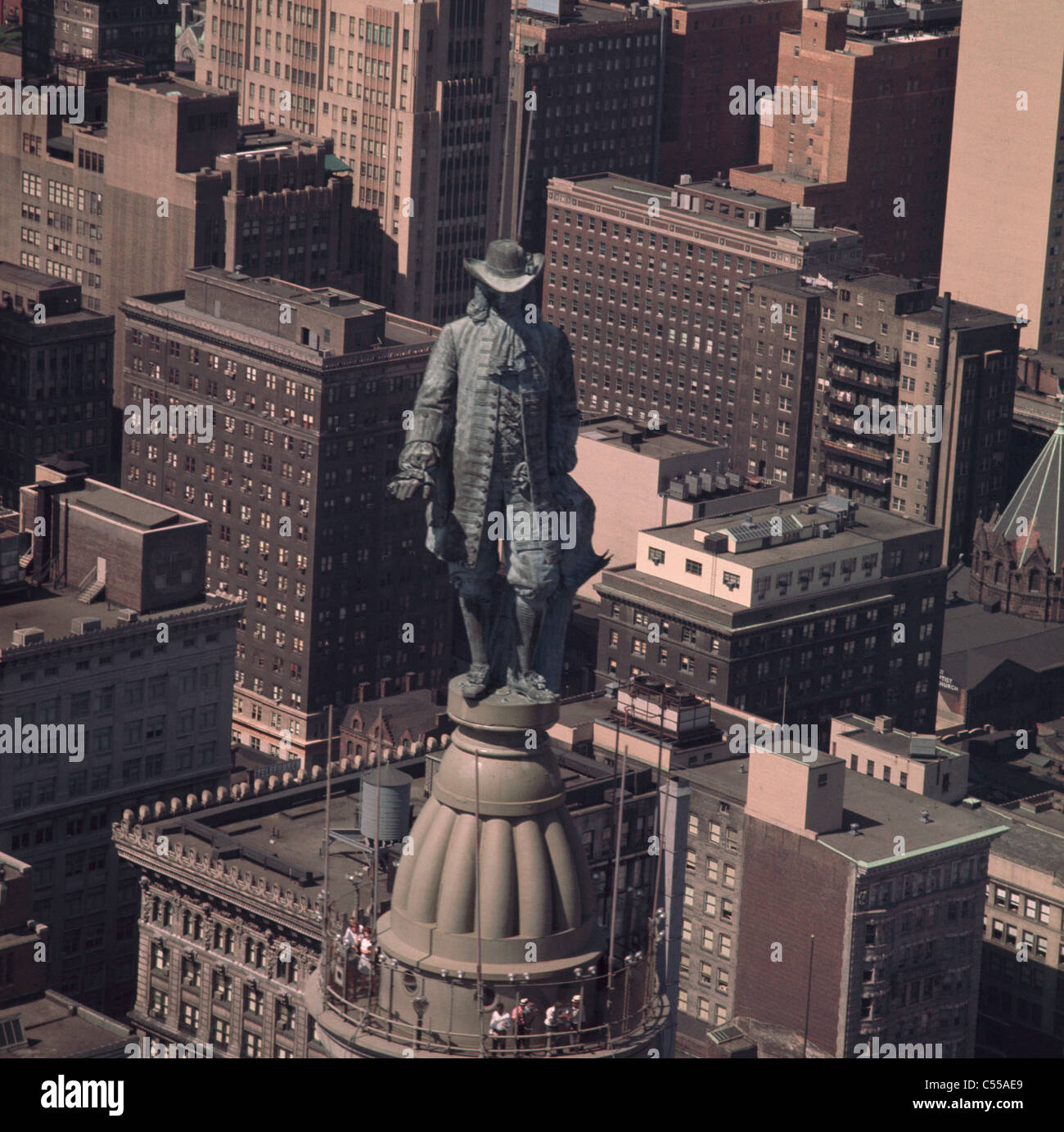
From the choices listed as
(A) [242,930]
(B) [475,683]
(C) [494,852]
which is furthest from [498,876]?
(A) [242,930]

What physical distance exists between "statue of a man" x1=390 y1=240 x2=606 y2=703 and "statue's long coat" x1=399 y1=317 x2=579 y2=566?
0.04 feet

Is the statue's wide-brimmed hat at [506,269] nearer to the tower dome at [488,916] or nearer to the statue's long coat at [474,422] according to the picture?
the statue's long coat at [474,422]

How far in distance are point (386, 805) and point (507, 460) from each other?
31.2 metres

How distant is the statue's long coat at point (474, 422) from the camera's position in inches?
1667

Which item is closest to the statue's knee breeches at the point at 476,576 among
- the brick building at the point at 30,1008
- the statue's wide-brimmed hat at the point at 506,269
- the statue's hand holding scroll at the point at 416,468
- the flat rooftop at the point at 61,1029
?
the statue's hand holding scroll at the point at 416,468

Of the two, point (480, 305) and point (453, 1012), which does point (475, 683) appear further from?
point (480, 305)

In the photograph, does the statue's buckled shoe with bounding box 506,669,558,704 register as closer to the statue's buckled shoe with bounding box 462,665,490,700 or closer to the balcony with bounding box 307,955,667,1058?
the statue's buckled shoe with bounding box 462,665,490,700

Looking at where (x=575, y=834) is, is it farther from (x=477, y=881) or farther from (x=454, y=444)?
(x=454, y=444)

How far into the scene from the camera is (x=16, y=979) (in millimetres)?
164250

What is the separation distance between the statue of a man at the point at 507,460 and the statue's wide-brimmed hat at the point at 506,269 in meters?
0.02

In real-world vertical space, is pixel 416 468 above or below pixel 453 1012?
above

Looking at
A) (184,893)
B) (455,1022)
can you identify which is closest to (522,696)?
(455,1022)

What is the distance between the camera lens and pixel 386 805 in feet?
239
